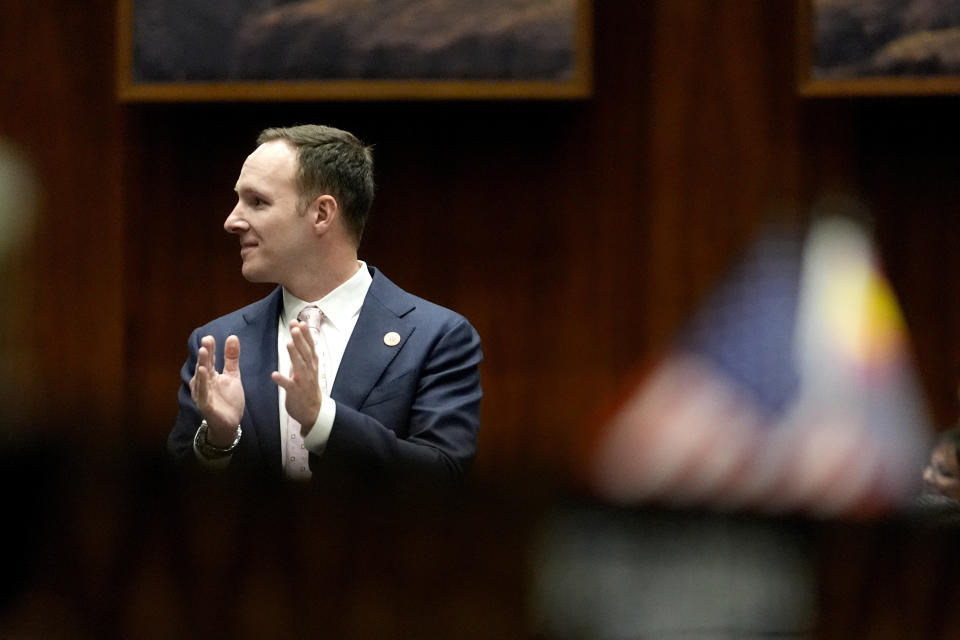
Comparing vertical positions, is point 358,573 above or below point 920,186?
below

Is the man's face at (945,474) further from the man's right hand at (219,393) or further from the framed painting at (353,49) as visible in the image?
the framed painting at (353,49)

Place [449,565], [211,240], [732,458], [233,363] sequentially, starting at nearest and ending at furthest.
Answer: [449,565] < [233,363] < [732,458] < [211,240]

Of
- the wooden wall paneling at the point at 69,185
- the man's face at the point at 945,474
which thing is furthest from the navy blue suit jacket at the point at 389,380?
the wooden wall paneling at the point at 69,185

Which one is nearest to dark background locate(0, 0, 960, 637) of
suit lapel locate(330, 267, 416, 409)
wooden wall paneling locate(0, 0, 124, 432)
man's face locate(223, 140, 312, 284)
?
wooden wall paneling locate(0, 0, 124, 432)

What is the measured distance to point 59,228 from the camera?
2.99m

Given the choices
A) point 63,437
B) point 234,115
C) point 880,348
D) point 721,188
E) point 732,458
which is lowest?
point 732,458

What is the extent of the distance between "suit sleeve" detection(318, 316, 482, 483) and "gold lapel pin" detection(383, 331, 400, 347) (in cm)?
5

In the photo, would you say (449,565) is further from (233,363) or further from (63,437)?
(233,363)

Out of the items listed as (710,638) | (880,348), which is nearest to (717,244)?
(880,348)

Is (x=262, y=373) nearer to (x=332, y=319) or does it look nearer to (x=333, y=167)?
(x=332, y=319)

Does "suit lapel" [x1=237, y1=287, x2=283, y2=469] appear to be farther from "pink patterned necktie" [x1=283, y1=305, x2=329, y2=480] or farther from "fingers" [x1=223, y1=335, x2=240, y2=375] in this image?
"fingers" [x1=223, y1=335, x2=240, y2=375]

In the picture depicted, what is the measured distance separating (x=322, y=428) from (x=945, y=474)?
1.02 m

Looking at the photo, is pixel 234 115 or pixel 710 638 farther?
pixel 234 115

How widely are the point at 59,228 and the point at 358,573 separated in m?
2.60
